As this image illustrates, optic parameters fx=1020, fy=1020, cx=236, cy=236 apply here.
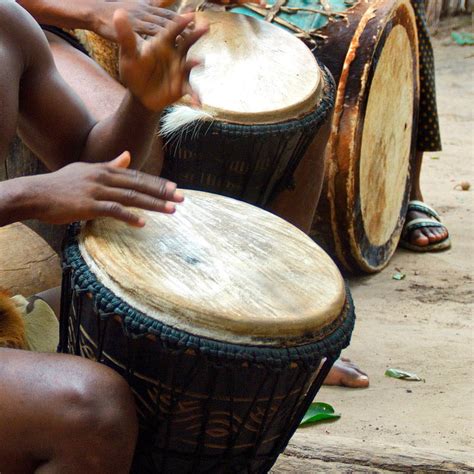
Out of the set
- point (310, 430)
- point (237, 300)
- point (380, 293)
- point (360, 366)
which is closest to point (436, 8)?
point (380, 293)

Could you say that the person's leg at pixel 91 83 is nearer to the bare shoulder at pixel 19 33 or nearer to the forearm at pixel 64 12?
the forearm at pixel 64 12

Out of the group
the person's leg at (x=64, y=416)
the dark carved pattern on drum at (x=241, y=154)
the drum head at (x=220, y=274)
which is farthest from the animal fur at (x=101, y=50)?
the person's leg at (x=64, y=416)

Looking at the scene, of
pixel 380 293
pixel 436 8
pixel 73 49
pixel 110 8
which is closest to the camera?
pixel 110 8

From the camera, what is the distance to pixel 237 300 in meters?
1.68

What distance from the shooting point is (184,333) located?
1.63 m

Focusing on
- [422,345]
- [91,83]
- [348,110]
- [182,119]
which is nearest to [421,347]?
[422,345]

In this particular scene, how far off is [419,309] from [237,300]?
2072mm

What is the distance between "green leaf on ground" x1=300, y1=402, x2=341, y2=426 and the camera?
274cm

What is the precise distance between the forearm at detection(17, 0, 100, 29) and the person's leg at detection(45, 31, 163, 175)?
0.31 feet

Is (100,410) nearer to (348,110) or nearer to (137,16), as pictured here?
(137,16)

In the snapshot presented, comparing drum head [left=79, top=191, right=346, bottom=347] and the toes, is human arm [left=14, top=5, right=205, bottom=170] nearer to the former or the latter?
drum head [left=79, top=191, right=346, bottom=347]

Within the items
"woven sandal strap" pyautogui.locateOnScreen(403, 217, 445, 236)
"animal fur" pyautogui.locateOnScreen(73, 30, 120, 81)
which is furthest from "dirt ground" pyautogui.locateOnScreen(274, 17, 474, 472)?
"animal fur" pyautogui.locateOnScreen(73, 30, 120, 81)

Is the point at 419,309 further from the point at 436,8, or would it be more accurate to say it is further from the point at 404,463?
the point at 436,8

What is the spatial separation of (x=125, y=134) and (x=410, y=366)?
1417mm
